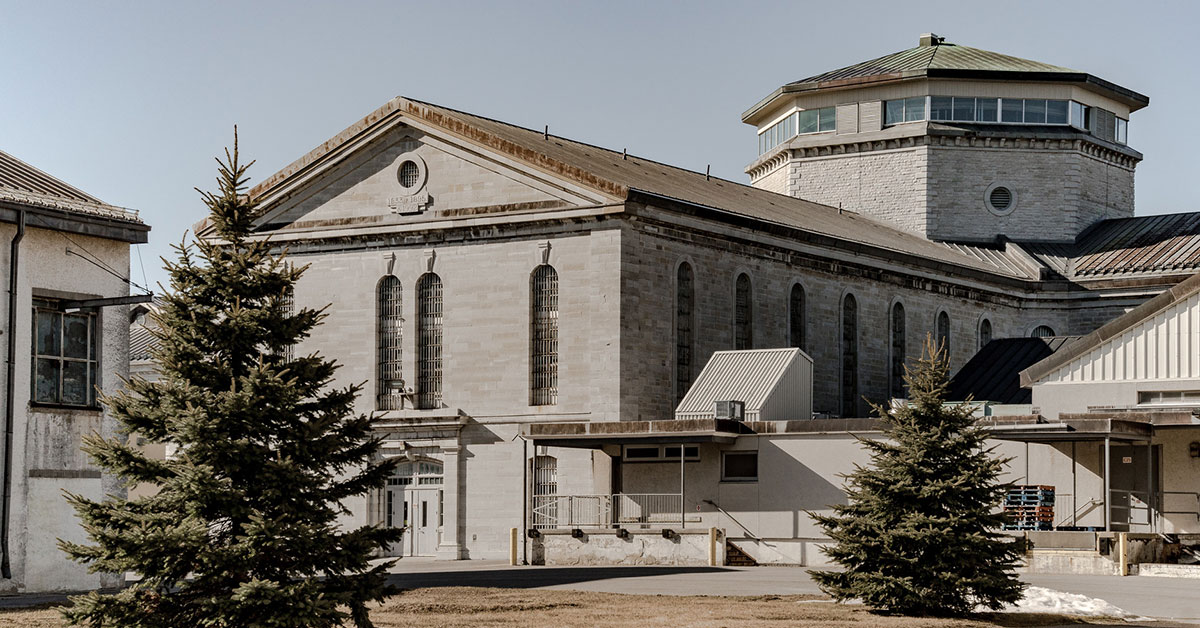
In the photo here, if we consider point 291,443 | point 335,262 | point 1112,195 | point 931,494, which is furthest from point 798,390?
point 1112,195

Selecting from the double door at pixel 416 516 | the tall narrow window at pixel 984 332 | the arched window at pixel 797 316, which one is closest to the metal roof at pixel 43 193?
the double door at pixel 416 516

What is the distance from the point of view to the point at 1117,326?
3997 centimetres

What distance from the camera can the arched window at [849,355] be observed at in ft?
183

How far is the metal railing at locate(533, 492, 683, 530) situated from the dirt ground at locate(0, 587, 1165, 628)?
41.8 ft

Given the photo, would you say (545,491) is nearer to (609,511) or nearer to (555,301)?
(609,511)

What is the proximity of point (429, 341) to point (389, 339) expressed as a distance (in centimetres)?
152

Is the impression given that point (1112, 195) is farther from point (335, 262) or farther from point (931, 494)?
point (931, 494)

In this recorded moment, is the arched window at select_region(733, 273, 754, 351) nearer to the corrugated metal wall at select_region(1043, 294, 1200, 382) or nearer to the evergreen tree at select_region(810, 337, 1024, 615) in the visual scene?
the corrugated metal wall at select_region(1043, 294, 1200, 382)

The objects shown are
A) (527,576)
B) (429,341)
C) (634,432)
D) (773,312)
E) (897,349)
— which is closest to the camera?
(527,576)

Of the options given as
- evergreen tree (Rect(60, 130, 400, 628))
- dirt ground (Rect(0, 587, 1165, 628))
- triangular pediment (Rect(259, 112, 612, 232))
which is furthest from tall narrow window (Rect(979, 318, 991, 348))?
evergreen tree (Rect(60, 130, 400, 628))

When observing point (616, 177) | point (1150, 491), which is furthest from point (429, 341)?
point (1150, 491)

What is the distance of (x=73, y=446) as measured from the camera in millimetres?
31016

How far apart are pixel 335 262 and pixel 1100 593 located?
2812 cm

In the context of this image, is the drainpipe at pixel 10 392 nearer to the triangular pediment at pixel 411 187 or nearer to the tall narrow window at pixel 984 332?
the triangular pediment at pixel 411 187
